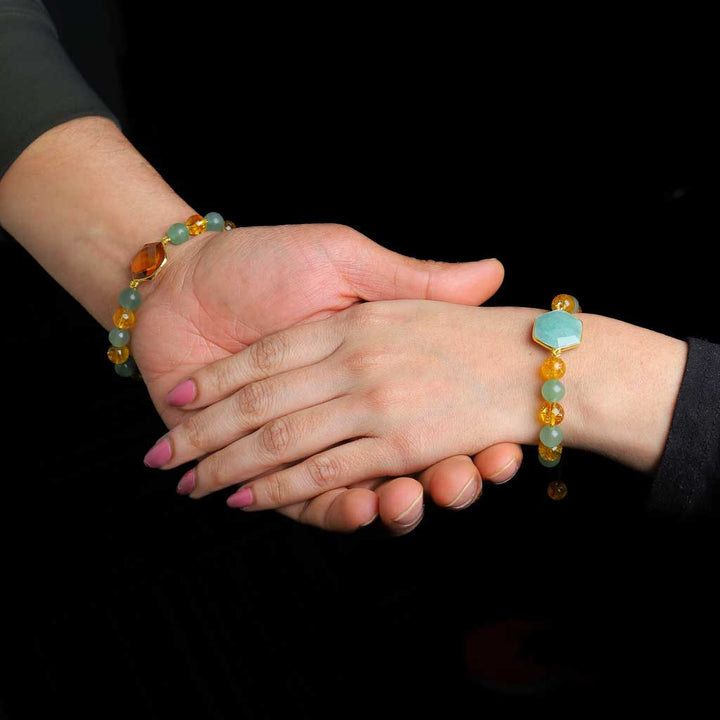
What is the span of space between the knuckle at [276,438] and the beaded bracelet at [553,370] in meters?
0.33

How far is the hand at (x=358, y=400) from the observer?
38.4 inches

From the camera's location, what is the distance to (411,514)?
36.2 inches

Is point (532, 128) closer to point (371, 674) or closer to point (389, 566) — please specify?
point (389, 566)

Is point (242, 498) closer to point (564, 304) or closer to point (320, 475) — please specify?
point (320, 475)

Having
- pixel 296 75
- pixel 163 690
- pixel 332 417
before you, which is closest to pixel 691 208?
pixel 332 417

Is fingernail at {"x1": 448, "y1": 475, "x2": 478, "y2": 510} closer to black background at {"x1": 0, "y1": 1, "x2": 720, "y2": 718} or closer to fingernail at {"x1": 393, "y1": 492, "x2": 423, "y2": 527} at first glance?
fingernail at {"x1": 393, "y1": 492, "x2": 423, "y2": 527}

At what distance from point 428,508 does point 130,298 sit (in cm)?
76

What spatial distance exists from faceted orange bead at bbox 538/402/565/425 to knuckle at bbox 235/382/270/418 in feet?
1.20

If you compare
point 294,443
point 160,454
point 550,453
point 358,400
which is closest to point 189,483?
point 160,454

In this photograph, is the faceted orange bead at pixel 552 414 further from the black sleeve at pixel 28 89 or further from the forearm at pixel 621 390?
the black sleeve at pixel 28 89

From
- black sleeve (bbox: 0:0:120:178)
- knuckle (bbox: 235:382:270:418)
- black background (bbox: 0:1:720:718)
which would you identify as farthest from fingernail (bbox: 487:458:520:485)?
black sleeve (bbox: 0:0:120:178)

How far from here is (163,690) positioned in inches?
56.8

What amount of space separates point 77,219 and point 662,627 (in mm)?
1086

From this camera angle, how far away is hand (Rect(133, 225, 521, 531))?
3.43 feet
